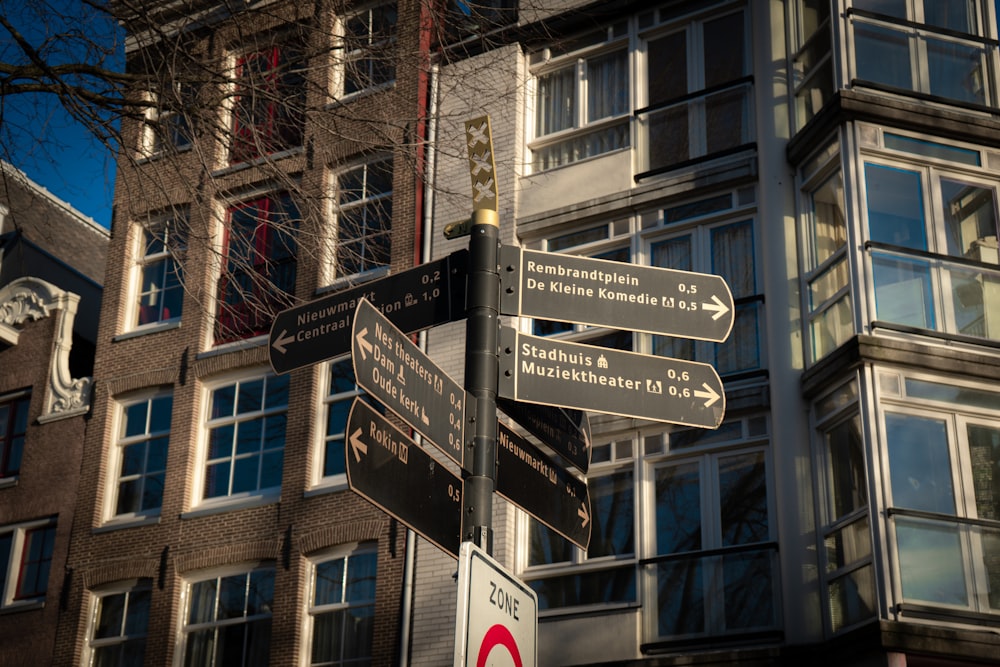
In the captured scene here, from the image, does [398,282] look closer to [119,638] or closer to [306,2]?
[306,2]

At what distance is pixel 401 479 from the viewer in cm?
595

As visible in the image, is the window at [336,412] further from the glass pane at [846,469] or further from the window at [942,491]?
the window at [942,491]

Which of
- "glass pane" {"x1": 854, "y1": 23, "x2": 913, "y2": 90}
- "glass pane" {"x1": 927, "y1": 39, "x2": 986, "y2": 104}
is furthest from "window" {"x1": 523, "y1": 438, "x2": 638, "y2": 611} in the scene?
"glass pane" {"x1": 927, "y1": 39, "x2": 986, "y2": 104}

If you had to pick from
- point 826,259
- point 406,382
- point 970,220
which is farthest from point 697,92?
point 406,382

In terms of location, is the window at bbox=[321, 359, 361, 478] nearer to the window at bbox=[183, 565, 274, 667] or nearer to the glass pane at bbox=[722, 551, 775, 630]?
the window at bbox=[183, 565, 274, 667]

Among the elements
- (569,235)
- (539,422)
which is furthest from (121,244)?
(539,422)

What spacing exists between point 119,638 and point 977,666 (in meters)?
12.5

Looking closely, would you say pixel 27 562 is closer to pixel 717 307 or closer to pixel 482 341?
pixel 482 341

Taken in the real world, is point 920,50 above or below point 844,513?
above

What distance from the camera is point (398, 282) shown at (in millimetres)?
7133

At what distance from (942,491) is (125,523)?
485 inches

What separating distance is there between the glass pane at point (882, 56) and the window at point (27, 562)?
1431 centimetres

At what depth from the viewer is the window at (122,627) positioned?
1880 centimetres

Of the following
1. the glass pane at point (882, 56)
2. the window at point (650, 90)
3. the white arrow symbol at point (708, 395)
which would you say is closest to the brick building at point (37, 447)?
the window at point (650, 90)
